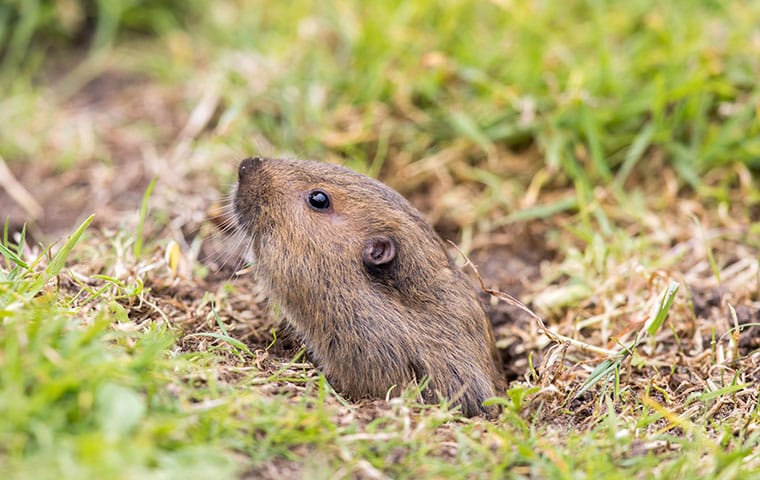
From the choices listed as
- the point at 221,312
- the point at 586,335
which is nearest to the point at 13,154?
the point at 221,312

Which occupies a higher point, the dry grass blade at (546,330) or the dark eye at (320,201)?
the dark eye at (320,201)

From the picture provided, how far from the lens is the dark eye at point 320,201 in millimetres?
3996

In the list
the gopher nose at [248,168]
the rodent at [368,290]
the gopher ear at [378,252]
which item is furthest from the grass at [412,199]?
the gopher ear at [378,252]

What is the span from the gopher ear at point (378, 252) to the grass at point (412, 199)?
0.58m

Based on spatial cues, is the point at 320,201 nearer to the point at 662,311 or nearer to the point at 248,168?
the point at 248,168

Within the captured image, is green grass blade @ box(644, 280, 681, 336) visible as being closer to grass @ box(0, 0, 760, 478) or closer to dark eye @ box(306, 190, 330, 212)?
grass @ box(0, 0, 760, 478)

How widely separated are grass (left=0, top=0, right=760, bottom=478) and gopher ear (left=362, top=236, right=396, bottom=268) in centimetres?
58

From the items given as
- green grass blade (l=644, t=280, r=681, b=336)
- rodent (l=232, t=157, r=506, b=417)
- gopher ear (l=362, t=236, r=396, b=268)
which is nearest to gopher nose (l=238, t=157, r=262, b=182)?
rodent (l=232, t=157, r=506, b=417)

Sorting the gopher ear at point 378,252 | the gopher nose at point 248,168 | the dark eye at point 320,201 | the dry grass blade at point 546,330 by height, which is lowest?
the dry grass blade at point 546,330

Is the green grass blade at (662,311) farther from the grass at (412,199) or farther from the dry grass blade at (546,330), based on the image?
the dry grass blade at (546,330)

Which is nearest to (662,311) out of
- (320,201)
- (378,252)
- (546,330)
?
(546,330)

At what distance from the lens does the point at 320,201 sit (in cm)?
400

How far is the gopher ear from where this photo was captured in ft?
12.6

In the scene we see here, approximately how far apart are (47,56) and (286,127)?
102 inches
